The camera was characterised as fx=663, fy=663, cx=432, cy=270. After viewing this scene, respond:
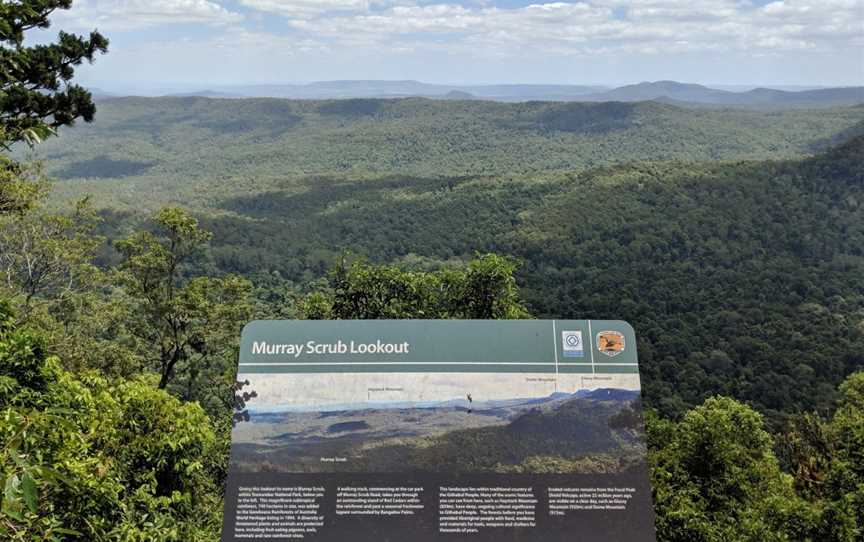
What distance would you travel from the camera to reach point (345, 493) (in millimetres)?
4551

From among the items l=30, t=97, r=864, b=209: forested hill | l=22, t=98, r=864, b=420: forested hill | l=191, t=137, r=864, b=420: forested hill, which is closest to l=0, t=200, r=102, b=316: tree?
l=22, t=98, r=864, b=420: forested hill

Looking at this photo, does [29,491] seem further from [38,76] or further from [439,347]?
[38,76]

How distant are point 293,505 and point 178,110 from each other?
213817 mm

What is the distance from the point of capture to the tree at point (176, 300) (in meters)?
12.9

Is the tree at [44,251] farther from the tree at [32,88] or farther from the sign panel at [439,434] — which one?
the sign panel at [439,434]

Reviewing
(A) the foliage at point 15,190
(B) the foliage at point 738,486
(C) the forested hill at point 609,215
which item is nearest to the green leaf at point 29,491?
(B) the foliage at point 738,486

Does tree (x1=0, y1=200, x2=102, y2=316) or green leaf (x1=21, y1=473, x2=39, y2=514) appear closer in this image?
green leaf (x1=21, y1=473, x2=39, y2=514)

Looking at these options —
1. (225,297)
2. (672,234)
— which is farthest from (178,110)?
(225,297)

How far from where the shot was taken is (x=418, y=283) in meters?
10.3

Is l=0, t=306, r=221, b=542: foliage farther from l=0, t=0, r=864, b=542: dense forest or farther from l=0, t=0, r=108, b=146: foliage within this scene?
l=0, t=0, r=108, b=146: foliage

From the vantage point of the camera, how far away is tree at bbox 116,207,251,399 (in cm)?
1292

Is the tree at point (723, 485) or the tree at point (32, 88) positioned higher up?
the tree at point (32, 88)

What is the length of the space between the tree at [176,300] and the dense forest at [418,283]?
6 centimetres

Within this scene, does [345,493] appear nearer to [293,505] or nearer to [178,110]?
[293,505]
